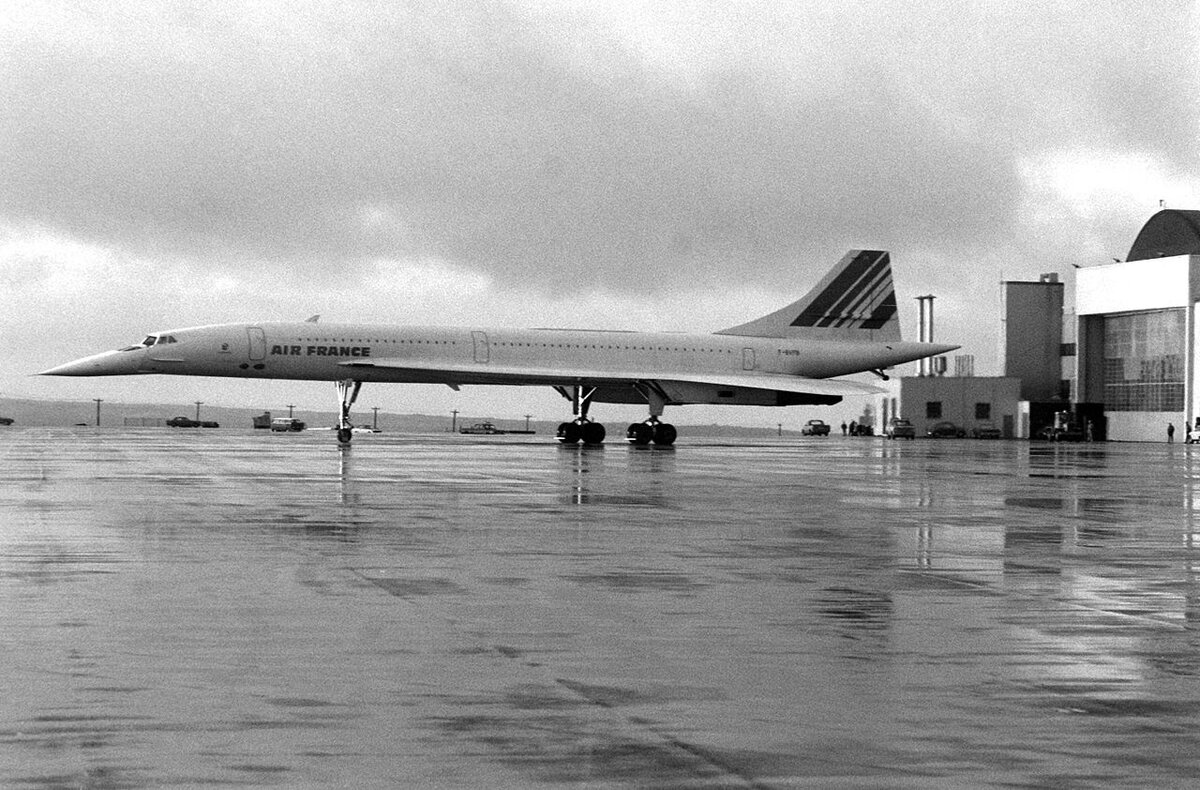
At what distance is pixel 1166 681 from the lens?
754 centimetres

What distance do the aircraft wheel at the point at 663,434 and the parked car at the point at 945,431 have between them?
40.9 metres

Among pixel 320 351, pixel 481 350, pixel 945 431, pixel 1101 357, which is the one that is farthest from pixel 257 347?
pixel 1101 357

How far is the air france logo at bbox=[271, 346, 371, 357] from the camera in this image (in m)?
51.7

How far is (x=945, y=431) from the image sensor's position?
91.6 meters

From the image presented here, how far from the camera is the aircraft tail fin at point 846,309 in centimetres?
6022

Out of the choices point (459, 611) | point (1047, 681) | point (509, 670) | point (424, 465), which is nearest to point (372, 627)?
point (459, 611)

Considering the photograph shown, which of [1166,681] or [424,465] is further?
[424,465]

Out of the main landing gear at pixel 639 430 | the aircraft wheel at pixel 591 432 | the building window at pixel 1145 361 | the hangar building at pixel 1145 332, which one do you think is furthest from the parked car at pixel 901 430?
the aircraft wheel at pixel 591 432

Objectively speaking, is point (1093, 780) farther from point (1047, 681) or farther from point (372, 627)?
point (372, 627)

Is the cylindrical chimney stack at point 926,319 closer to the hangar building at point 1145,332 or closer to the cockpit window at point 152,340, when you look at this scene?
the hangar building at point 1145,332

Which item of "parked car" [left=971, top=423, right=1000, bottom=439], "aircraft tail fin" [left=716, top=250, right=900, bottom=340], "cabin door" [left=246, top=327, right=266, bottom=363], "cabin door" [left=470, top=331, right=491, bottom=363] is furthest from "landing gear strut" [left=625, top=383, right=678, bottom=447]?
"parked car" [left=971, top=423, right=1000, bottom=439]

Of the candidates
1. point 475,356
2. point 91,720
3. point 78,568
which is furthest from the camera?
Result: point 475,356

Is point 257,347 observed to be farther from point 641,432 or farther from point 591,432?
point 641,432

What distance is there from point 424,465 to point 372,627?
2323 centimetres
